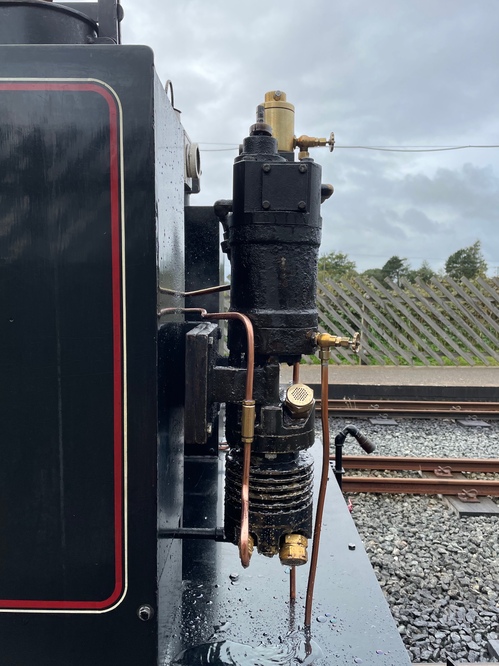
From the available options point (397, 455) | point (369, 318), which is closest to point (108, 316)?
point (397, 455)

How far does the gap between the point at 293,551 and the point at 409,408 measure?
16.8 feet

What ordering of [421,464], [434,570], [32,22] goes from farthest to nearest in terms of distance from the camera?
[421,464] → [434,570] → [32,22]

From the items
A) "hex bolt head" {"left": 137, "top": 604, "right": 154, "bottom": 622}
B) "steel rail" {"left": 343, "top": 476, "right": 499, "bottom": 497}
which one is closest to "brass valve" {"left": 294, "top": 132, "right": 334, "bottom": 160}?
"hex bolt head" {"left": 137, "top": 604, "right": 154, "bottom": 622}

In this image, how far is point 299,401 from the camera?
1.47 metres

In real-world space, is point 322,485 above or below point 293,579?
above

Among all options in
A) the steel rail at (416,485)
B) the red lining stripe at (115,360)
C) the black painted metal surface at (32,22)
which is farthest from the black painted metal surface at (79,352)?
the steel rail at (416,485)

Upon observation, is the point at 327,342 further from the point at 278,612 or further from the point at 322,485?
the point at 278,612

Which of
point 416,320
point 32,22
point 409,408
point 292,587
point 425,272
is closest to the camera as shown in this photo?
point 32,22

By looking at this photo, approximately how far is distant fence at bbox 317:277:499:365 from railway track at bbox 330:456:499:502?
5307mm

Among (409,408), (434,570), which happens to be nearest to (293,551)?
(434,570)

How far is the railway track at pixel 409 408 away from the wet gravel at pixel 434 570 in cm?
215

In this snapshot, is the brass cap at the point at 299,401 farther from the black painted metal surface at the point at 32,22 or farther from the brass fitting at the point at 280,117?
the black painted metal surface at the point at 32,22

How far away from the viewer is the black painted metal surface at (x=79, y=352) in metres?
1.21

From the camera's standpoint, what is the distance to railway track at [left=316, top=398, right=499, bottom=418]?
603 centimetres
